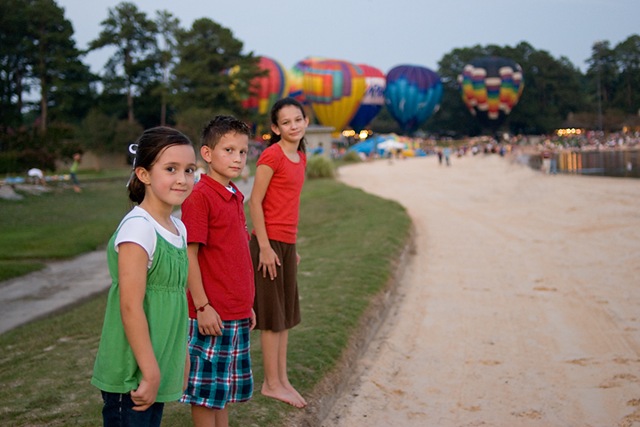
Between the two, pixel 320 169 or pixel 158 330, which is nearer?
pixel 158 330

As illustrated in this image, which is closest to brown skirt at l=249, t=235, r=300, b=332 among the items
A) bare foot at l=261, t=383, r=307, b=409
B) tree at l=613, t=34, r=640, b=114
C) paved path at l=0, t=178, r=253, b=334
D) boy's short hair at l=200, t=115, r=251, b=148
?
bare foot at l=261, t=383, r=307, b=409

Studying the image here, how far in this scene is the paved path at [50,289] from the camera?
8.52 m

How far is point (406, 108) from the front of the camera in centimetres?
5734

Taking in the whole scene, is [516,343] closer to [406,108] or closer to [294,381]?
[294,381]

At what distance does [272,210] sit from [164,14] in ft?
158

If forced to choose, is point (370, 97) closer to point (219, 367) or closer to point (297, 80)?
point (297, 80)

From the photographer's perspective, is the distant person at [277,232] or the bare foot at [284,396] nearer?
the distant person at [277,232]

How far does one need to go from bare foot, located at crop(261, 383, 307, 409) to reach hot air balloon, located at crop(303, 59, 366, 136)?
4929 centimetres

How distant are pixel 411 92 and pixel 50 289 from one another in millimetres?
49387

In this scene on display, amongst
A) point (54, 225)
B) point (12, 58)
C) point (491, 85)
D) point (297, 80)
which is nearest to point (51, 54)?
point (12, 58)

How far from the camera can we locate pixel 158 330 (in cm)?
228

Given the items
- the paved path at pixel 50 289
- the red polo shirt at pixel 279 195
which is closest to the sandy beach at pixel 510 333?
the red polo shirt at pixel 279 195

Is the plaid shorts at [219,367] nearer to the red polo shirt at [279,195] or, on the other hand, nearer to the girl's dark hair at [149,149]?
the girl's dark hair at [149,149]

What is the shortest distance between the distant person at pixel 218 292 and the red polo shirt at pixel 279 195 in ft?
2.34
